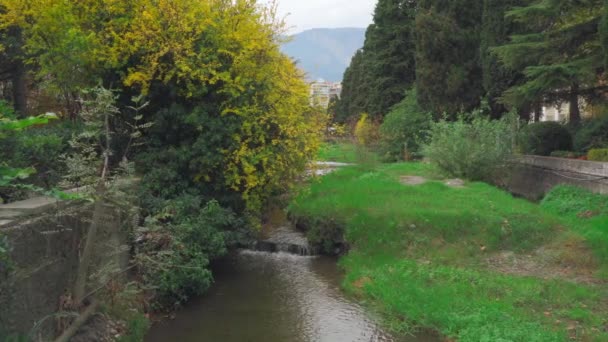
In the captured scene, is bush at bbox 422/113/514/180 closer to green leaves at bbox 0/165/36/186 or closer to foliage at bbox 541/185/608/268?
foliage at bbox 541/185/608/268

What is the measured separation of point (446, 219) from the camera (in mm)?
11969

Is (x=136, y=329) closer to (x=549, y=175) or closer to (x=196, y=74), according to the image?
(x=196, y=74)

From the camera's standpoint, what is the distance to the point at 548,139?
738 inches

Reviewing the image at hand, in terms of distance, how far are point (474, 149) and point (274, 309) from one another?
1048 centimetres

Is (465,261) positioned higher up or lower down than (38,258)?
lower down

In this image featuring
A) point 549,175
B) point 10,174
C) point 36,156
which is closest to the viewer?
point 10,174

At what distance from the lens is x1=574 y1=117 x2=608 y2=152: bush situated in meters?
16.4

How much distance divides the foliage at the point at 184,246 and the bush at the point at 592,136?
11766 mm

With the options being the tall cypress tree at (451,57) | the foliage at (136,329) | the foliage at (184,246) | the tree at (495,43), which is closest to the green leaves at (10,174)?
the foliage at (184,246)

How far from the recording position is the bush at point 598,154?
14745mm

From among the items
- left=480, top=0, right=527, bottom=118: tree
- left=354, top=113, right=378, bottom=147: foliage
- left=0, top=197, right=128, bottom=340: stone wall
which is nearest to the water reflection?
left=0, top=197, right=128, bottom=340: stone wall

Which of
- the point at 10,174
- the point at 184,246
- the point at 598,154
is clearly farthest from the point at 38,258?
the point at 598,154

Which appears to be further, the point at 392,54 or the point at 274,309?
the point at 392,54

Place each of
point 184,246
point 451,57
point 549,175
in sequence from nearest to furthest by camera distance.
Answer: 1. point 184,246
2. point 549,175
3. point 451,57
